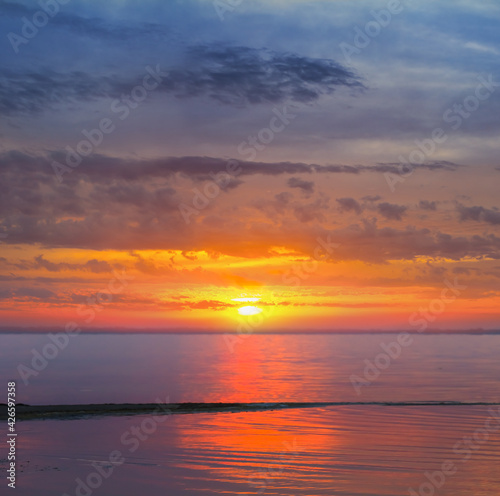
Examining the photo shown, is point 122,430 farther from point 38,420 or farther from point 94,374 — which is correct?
point 94,374

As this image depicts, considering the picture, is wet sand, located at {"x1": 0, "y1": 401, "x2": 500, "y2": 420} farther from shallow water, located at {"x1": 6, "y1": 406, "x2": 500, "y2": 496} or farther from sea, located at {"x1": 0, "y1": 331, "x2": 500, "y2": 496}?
shallow water, located at {"x1": 6, "y1": 406, "x2": 500, "y2": 496}

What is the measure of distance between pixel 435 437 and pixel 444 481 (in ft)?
25.9

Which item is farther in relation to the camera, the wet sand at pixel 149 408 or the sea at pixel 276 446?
the wet sand at pixel 149 408

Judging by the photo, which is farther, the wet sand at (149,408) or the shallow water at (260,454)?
the wet sand at (149,408)

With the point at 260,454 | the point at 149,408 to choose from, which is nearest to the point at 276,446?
the point at 260,454

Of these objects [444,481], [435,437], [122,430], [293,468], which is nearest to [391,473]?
[444,481]

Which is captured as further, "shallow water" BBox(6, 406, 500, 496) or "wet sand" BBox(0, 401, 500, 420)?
"wet sand" BBox(0, 401, 500, 420)

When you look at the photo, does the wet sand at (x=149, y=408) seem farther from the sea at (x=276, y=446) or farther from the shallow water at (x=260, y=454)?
the shallow water at (x=260, y=454)

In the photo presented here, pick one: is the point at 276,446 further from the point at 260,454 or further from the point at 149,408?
the point at 149,408

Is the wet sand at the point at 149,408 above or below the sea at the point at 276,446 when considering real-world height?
above

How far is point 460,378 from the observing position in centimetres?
6006

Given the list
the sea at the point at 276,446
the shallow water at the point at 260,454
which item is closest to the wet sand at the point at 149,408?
the sea at the point at 276,446

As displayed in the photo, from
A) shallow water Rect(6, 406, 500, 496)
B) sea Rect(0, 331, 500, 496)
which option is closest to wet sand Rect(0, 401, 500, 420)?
sea Rect(0, 331, 500, 496)

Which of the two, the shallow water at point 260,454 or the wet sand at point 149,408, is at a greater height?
the wet sand at point 149,408
